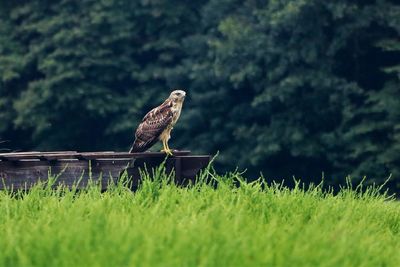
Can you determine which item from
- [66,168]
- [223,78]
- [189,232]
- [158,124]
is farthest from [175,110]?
[223,78]

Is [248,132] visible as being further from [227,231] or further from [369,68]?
[227,231]

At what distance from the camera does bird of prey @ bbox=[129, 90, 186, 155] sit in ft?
43.1

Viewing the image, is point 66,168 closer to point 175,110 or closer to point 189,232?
point 175,110

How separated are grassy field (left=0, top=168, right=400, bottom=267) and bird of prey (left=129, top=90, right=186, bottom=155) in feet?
10.5

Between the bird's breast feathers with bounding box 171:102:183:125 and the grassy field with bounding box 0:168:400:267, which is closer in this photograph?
the grassy field with bounding box 0:168:400:267

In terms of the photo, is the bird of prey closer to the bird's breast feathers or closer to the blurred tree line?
the bird's breast feathers

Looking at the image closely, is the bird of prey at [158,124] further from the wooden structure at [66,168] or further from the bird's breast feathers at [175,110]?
the wooden structure at [66,168]

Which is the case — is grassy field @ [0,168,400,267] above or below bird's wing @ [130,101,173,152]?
below

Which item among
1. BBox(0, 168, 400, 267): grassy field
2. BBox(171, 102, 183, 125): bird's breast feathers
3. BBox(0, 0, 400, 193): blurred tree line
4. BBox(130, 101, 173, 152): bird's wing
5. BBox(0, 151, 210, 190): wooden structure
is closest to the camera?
BBox(0, 168, 400, 267): grassy field

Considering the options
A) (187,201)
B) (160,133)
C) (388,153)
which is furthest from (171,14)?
(187,201)

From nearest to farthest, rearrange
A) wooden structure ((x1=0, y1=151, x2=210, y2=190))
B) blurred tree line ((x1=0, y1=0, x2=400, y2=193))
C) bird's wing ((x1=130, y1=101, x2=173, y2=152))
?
1. wooden structure ((x1=0, y1=151, x2=210, y2=190))
2. bird's wing ((x1=130, y1=101, x2=173, y2=152))
3. blurred tree line ((x1=0, y1=0, x2=400, y2=193))

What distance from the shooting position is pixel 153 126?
13109 mm

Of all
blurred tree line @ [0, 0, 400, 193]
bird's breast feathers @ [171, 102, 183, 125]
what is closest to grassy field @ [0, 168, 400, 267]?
bird's breast feathers @ [171, 102, 183, 125]

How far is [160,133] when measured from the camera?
518 inches
